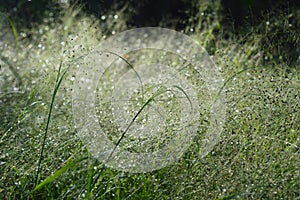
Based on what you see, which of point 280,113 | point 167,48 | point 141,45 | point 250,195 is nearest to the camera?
point 250,195

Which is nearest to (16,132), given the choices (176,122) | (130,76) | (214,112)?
(176,122)

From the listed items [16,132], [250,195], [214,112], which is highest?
[16,132]

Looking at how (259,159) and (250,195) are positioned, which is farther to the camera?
(259,159)

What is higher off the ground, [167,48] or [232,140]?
[167,48]

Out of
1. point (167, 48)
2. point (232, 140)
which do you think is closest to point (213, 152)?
point (232, 140)

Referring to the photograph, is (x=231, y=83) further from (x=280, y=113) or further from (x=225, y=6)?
(x=225, y=6)

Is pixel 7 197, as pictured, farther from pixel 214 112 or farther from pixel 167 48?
pixel 167 48

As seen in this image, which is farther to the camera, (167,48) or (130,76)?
(167,48)

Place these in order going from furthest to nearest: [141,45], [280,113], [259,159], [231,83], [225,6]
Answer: [225,6] < [141,45] < [231,83] < [280,113] < [259,159]

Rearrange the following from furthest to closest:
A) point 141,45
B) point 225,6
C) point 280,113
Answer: point 225,6 < point 141,45 < point 280,113
